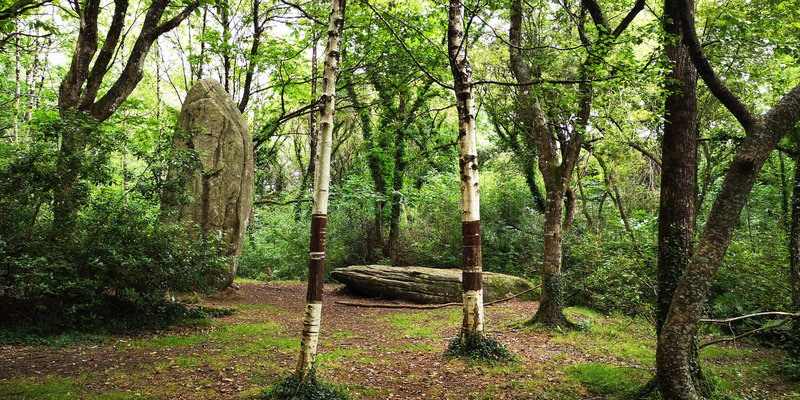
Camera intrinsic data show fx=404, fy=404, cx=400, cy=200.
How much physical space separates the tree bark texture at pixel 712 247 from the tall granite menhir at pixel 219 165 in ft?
29.6

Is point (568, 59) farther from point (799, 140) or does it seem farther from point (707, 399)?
point (707, 399)

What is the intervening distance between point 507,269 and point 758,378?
28.2 ft

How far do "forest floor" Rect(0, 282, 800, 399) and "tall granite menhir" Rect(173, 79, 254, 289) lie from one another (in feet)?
8.21

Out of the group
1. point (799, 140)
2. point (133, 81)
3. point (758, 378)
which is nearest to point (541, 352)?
point (758, 378)

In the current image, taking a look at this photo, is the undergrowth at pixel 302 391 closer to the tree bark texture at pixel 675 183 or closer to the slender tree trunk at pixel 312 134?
the tree bark texture at pixel 675 183

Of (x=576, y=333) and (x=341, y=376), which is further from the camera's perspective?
(x=576, y=333)

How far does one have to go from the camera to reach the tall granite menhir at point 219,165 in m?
9.69

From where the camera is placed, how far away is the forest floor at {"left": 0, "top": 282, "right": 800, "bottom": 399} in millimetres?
4609

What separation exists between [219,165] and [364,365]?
6.63 m

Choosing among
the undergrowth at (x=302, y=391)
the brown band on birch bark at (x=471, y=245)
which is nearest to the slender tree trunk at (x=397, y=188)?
the brown band on birch bark at (x=471, y=245)

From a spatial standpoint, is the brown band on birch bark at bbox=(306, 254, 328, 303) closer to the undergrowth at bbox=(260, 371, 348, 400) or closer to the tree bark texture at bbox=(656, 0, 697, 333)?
the undergrowth at bbox=(260, 371, 348, 400)

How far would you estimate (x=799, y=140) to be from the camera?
22.3 feet

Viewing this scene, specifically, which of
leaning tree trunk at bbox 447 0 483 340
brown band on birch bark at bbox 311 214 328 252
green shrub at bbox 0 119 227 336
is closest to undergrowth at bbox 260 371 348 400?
brown band on birch bark at bbox 311 214 328 252

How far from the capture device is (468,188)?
624cm
